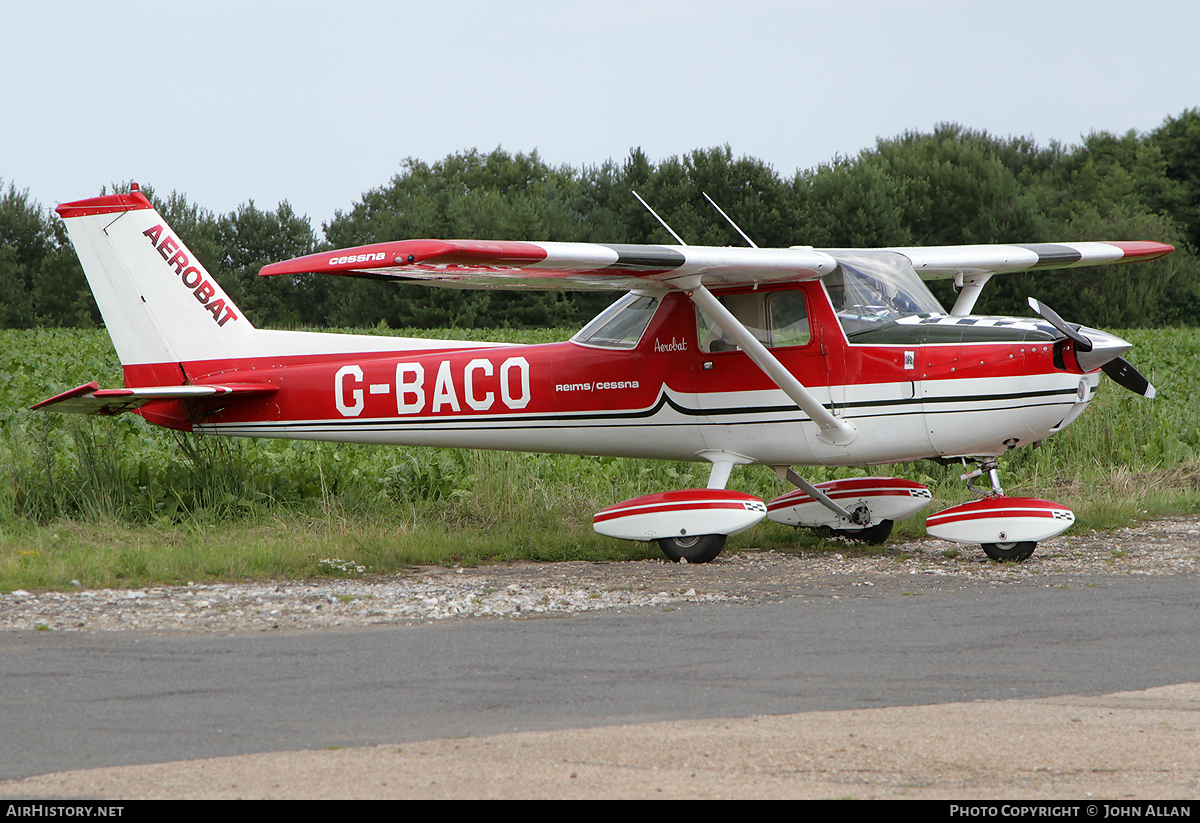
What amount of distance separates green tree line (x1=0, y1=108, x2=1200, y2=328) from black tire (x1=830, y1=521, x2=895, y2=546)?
108 ft

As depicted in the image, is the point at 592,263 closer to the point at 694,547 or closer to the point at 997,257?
the point at 694,547

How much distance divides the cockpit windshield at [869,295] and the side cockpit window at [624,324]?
1.43 m

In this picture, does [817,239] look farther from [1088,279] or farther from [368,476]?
[368,476]

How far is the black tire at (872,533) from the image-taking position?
942cm

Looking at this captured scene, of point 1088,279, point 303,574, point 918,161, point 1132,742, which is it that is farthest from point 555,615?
point 918,161

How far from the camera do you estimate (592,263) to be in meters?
7.38

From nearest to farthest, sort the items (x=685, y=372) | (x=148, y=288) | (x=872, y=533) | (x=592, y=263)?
(x=592, y=263), (x=685, y=372), (x=872, y=533), (x=148, y=288)

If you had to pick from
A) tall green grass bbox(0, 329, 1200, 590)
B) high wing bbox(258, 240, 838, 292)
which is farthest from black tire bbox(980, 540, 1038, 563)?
high wing bbox(258, 240, 838, 292)

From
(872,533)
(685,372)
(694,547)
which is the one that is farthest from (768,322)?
(872,533)

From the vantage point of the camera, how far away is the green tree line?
45812 millimetres

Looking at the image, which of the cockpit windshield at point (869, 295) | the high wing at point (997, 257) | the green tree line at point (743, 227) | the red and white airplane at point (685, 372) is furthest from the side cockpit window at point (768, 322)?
the green tree line at point (743, 227)

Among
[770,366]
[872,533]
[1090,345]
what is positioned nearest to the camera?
[1090,345]

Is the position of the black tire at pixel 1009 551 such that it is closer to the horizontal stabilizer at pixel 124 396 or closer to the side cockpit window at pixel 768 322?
the side cockpit window at pixel 768 322

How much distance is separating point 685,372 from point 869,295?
1528 mm
